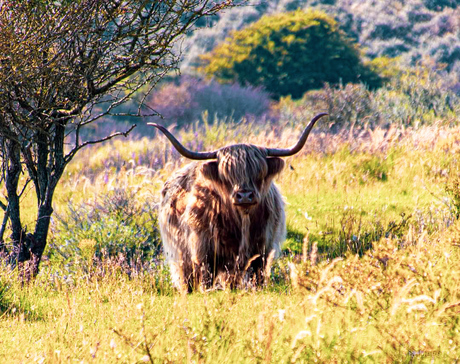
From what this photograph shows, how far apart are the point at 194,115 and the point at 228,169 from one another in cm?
2885

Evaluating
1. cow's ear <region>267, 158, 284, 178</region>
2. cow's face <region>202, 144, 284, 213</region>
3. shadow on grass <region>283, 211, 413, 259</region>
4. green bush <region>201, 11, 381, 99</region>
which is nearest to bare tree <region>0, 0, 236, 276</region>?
cow's face <region>202, 144, 284, 213</region>

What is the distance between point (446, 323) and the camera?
3564 millimetres

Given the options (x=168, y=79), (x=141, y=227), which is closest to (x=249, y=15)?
(x=168, y=79)

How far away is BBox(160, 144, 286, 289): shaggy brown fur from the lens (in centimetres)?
634

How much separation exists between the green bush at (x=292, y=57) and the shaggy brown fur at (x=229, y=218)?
30.5m

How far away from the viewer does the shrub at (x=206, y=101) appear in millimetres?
34844

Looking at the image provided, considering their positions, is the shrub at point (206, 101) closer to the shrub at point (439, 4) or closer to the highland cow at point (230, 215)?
the shrub at point (439, 4)

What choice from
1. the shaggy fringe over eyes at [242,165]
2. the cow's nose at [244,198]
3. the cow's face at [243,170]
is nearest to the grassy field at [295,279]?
the cow's nose at [244,198]

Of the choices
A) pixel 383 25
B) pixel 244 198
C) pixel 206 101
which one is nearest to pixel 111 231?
pixel 244 198

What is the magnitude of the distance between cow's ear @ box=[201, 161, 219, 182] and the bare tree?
0.91 m

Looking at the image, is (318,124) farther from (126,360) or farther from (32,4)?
(126,360)

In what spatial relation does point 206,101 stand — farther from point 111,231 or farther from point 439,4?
point 111,231

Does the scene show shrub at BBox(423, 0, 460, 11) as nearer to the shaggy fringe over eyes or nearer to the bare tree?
the bare tree

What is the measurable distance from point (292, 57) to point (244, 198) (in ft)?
107
